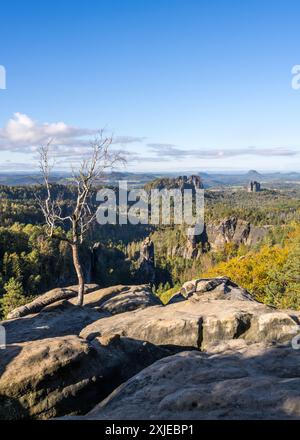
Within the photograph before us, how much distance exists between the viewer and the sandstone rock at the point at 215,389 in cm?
932

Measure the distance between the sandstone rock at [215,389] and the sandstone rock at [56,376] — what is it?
5.55ft

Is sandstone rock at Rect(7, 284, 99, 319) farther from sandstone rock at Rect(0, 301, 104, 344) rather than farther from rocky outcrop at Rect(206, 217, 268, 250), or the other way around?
rocky outcrop at Rect(206, 217, 268, 250)

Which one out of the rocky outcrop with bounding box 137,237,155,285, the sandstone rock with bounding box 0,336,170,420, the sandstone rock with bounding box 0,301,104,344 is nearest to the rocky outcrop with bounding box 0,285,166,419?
the sandstone rock with bounding box 0,336,170,420

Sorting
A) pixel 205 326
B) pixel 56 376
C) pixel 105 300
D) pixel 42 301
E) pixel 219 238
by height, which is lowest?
pixel 219 238

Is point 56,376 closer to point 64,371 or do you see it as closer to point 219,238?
point 64,371

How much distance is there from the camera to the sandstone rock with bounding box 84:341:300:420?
9320 mm

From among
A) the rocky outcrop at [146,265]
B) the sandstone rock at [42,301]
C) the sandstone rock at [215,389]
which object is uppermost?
the sandstone rock at [215,389]

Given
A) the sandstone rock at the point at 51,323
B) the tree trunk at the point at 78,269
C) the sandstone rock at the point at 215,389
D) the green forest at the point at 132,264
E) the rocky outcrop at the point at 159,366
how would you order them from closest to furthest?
1. the sandstone rock at the point at 215,389
2. the rocky outcrop at the point at 159,366
3. the sandstone rock at the point at 51,323
4. the tree trunk at the point at 78,269
5. the green forest at the point at 132,264

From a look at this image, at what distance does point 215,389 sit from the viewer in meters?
10.5

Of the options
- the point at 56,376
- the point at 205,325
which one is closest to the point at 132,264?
the point at 205,325

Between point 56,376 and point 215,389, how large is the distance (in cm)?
591

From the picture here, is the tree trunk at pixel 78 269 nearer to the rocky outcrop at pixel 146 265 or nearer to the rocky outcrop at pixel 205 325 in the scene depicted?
the rocky outcrop at pixel 205 325

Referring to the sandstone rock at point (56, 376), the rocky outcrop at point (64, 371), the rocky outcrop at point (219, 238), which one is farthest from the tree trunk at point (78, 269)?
the rocky outcrop at point (219, 238)

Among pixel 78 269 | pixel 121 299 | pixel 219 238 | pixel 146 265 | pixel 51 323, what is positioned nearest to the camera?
pixel 51 323
